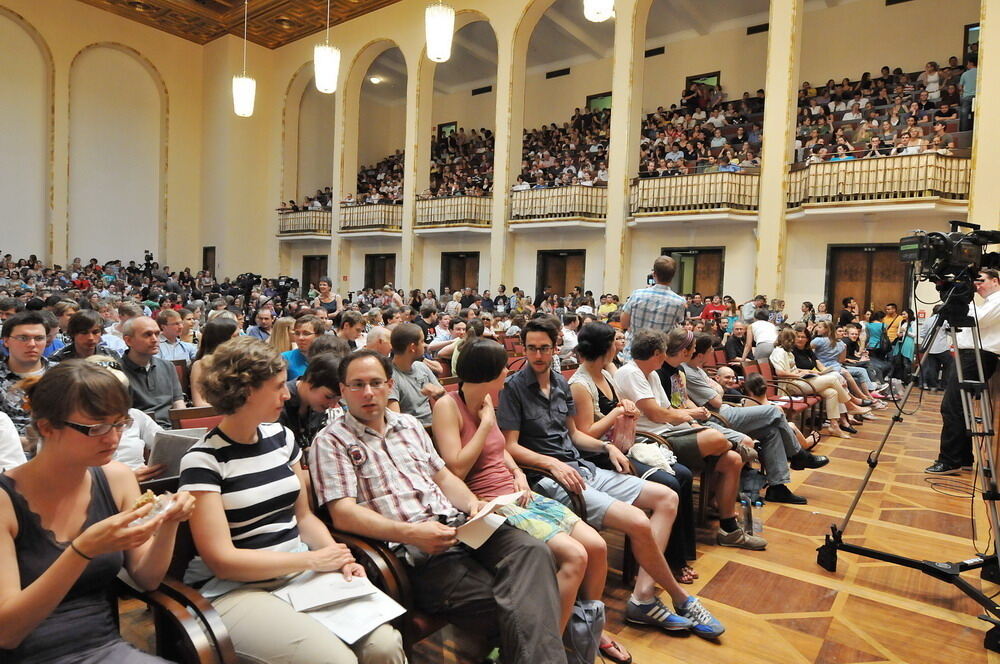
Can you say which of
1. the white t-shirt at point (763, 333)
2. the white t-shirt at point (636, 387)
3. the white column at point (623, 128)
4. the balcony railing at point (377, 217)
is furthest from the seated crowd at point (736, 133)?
the white t-shirt at point (636, 387)

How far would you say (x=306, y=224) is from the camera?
60.0 ft

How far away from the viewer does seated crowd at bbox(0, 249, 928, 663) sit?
4.65ft

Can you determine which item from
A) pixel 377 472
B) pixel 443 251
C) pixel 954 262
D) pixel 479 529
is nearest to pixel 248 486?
pixel 377 472

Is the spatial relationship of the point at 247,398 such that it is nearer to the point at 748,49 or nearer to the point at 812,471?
the point at 812,471

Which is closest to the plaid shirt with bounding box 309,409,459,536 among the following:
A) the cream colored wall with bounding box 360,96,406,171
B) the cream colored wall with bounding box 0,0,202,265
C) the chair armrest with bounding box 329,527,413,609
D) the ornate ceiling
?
the chair armrest with bounding box 329,527,413,609

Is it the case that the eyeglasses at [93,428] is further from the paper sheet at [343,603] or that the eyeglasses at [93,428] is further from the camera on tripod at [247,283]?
the camera on tripod at [247,283]

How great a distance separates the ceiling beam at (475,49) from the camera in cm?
1744

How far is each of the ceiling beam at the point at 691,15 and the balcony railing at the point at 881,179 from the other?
5731 millimetres

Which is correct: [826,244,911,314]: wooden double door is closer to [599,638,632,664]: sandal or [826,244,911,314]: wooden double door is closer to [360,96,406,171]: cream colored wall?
[599,638,632,664]: sandal

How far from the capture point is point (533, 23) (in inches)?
555

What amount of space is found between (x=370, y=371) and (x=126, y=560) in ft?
2.75

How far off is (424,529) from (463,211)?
1370 cm

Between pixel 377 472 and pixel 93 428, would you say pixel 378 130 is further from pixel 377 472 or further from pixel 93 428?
pixel 93 428

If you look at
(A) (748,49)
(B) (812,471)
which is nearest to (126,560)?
(B) (812,471)
